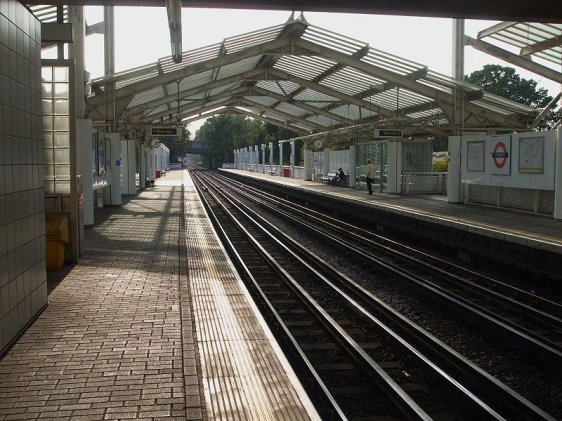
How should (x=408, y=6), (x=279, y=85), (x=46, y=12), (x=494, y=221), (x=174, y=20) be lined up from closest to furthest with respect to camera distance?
(x=174, y=20), (x=408, y=6), (x=494, y=221), (x=46, y=12), (x=279, y=85)

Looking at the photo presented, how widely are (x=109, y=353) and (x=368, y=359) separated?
2.37 m

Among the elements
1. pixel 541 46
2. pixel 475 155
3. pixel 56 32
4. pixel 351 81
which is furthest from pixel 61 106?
pixel 351 81

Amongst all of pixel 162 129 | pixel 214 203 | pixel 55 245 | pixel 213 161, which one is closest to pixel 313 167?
pixel 214 203

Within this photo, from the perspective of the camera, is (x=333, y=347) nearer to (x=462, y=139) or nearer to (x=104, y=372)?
(x=104, y=372)

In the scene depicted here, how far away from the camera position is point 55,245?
29.7ft

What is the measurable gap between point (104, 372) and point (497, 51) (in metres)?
18.3

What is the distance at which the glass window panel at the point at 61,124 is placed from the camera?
951cm

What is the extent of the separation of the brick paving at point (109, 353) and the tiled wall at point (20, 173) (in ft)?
1.10

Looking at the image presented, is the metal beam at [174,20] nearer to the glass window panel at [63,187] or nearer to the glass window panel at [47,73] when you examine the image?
the glass window panel at [47,73]

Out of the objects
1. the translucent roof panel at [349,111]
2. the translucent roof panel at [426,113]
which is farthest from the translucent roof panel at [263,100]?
the translucent roof panel at [426,113]

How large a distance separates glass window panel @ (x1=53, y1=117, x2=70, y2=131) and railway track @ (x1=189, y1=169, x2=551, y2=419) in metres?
3.83

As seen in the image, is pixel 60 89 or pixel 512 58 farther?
pixel 512 58

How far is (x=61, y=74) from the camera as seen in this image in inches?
368

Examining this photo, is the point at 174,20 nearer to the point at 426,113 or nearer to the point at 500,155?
the point at 500,155
